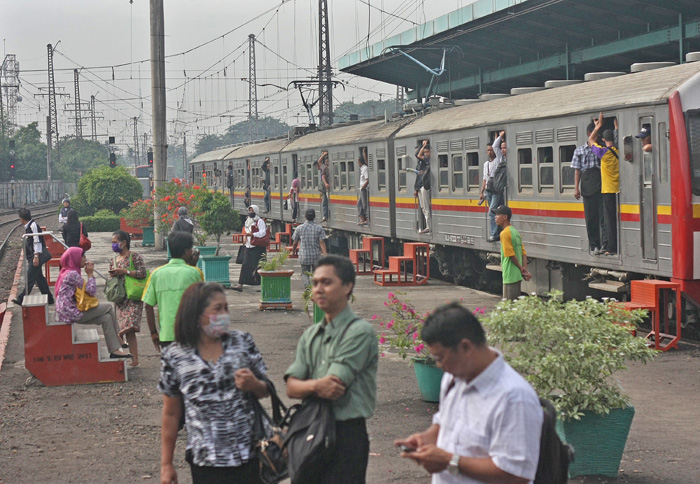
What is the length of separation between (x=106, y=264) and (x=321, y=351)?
22.2 metres

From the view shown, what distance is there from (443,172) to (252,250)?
3.99 meters

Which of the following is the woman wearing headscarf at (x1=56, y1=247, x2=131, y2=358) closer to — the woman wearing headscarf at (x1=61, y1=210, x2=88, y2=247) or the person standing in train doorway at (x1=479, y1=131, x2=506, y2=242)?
the person standing in train doorway at (x1=479, y1=131, x2=506, y2=242)

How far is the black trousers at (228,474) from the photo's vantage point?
472 cm

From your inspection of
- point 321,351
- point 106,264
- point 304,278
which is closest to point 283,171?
point 106,264

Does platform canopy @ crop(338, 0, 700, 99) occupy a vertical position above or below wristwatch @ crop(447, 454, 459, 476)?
above

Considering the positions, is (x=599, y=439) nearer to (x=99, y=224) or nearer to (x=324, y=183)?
(x=324, y=183)

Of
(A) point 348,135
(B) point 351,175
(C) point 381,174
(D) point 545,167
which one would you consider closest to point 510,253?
(D) point 545,167

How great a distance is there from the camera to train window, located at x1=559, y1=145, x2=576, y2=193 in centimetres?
1469

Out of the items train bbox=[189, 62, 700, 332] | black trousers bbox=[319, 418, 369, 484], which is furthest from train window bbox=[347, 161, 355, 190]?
black trousers bbox=[319, 418, 369, 484]

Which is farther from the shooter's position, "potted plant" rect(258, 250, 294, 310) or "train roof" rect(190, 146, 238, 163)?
"train roof" rect(190, 146, 238, 163)

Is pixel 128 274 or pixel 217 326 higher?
pixel 217 326

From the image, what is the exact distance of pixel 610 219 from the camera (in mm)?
13477

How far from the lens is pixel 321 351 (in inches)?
187

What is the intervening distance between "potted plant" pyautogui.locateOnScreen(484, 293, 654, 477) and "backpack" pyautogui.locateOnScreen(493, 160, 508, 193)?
975cm
